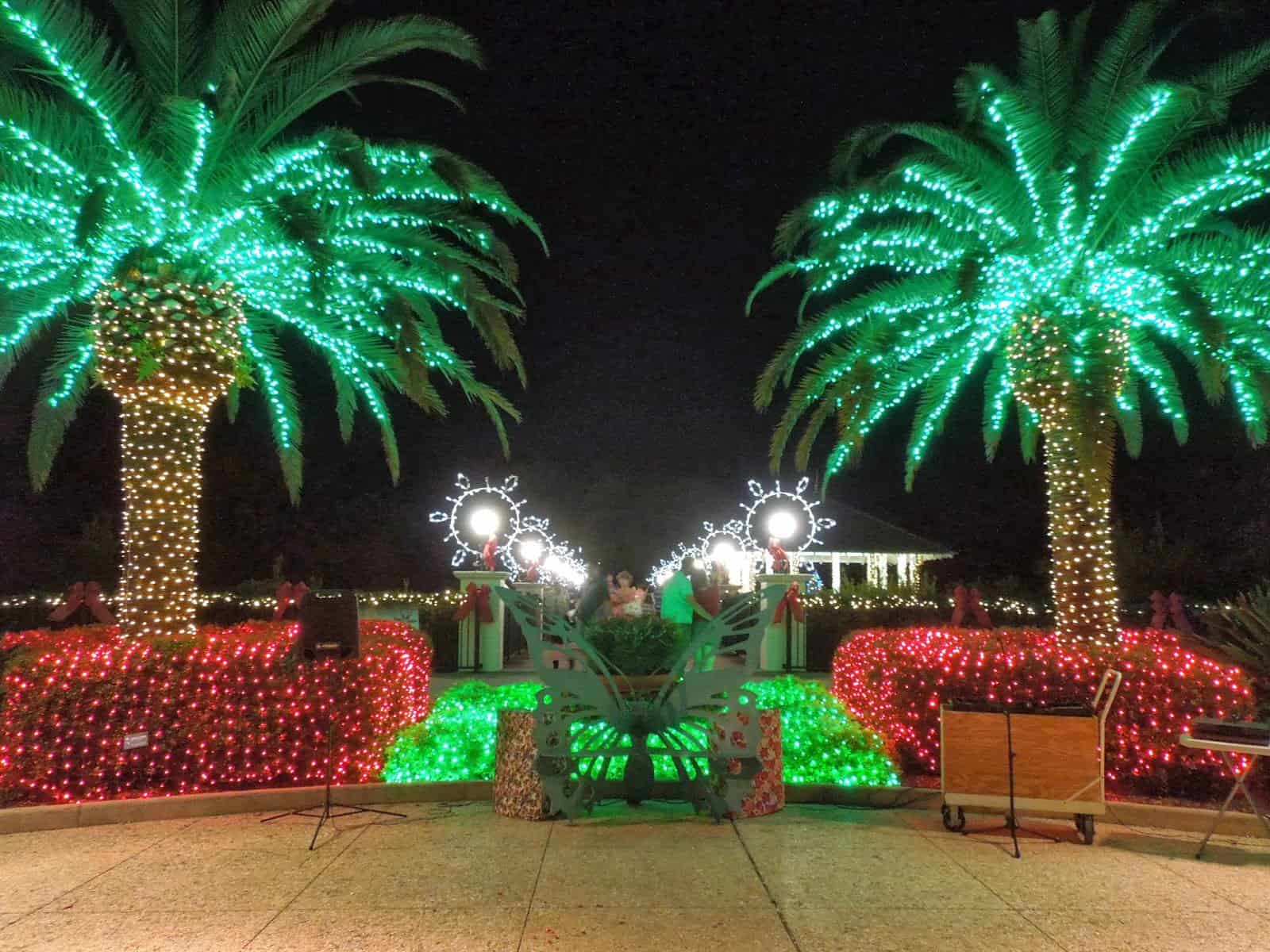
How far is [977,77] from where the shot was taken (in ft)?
31.2

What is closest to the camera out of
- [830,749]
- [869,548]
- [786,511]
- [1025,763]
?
[1025,763]

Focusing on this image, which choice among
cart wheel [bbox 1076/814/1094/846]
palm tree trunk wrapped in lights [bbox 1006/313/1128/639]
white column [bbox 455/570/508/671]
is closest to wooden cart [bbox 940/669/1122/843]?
cart wheel [bbox 1076/814/1094/846]

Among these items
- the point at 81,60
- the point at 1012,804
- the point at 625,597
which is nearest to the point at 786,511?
the point at 625,597

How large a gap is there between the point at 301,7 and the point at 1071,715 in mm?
8676

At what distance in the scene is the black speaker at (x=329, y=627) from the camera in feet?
22.6

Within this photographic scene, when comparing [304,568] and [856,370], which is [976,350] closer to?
[856,370]

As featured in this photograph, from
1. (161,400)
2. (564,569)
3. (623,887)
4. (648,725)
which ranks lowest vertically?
(623,887)

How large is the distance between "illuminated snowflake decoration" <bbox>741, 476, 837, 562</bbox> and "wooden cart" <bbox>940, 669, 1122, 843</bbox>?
9728 mm

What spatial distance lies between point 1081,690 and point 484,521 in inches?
399

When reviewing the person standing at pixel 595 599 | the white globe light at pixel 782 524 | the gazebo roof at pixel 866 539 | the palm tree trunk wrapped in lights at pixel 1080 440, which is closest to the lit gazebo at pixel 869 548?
the gazebo roof at pixel 866 539

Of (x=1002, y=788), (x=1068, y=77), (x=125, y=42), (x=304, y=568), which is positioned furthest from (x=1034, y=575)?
(x=125, y=42)

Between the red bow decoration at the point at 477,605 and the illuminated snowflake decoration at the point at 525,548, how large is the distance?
512 cm

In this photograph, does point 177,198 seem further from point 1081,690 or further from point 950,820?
point 1081,690

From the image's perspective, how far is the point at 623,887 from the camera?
519cm
